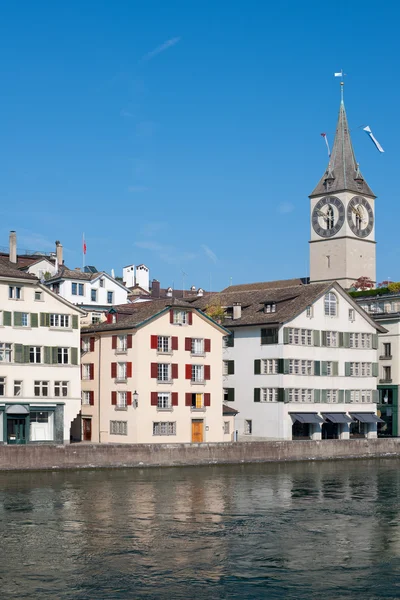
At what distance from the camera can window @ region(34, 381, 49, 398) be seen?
262ft

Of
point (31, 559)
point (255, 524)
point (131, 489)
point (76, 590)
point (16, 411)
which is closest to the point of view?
point (76, 590)

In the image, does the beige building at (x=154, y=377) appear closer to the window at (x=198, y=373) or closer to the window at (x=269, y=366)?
the window at (x=198, y=373)

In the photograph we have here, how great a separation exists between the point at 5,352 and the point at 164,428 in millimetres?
14827

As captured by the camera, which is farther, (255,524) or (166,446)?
(166,446)

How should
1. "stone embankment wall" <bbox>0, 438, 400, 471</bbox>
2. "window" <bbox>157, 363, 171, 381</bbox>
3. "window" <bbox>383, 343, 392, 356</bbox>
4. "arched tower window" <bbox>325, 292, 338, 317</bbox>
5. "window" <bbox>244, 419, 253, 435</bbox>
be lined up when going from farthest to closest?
"window" <bbox>383, 343, 392, 356</bbox> < "arched tower window" <bbox>325, 292, 338, 317</bbox> < "window" <bbox>244, 419, 253, 435</bbox> < "window" <bbox>157, 363, 171, 381</bbox> < "stone embankment wall" <bbox>0, 438, 400, 471</bbox>

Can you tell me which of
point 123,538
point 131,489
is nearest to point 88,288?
point 131,489

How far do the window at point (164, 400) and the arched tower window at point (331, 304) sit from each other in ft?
64.7

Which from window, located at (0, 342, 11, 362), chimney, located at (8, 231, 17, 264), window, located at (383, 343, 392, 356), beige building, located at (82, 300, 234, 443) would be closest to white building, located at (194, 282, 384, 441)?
beige building, located at (82, 300, 234, 443)

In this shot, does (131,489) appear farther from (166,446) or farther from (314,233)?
(314,233)

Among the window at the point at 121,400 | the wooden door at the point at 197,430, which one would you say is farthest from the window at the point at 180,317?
the wooden door at the point at 197,430

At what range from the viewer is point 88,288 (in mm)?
111125

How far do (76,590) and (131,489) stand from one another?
25937 millimetres

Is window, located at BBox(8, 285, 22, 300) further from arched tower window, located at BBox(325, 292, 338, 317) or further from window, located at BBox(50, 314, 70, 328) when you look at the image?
arched tower window, located at BBox(325, 292, 338, 317)

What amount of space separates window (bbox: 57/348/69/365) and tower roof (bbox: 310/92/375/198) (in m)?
81.2
